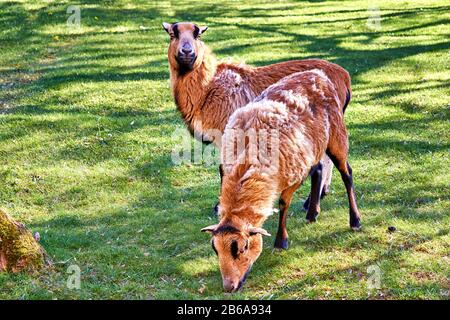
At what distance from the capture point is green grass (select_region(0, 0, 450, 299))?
711cm

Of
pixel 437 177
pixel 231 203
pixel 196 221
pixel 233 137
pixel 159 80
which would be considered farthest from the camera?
pixel 159 80

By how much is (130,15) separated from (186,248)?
12.2 meters

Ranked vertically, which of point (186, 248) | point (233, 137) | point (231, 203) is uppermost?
point (233, 137)

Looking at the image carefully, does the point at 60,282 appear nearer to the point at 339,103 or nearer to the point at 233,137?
the point at 233,137

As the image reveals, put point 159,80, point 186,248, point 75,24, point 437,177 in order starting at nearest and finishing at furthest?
point 186,248 → point 437,177 → point 159,80 → point 75,24

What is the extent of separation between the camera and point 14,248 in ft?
22.7

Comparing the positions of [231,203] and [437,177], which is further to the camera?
[437,177]

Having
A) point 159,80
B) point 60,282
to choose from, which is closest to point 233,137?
point 60,282

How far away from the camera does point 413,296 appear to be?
6543 millimetres

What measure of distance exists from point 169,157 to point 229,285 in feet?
15.2

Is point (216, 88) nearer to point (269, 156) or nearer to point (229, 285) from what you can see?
point (269, 156)

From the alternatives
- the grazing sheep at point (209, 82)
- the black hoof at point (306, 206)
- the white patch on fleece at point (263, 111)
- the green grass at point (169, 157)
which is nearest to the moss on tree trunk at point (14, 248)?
the green grass at point (169, 157)

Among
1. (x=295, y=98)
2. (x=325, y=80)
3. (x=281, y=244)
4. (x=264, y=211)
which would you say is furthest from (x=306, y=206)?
(x=264, y=211)

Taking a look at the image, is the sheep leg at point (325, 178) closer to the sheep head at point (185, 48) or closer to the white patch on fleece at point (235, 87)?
the white patch on fleece at point (235, 87)
